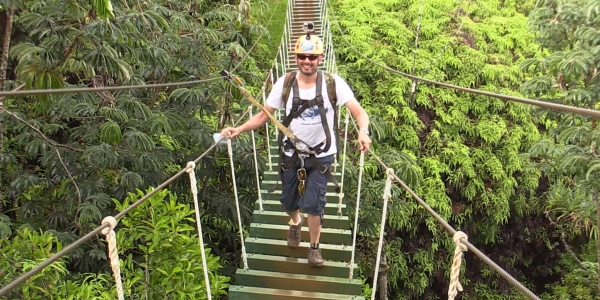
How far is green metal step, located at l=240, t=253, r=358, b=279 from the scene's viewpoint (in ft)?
7.23

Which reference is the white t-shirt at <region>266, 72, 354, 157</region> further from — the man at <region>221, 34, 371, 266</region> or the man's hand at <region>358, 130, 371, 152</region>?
the man's hand at <region>358, 130, 371, 152</region>

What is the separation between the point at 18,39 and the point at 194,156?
1.22 metres

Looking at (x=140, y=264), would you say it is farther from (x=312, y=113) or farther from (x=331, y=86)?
(x=331, y=86)

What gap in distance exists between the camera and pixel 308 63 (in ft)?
6.31

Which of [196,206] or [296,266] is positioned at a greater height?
[196,206]

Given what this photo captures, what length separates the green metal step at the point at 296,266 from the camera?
2205mm

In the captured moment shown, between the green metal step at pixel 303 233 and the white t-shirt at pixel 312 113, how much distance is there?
61 centimetres

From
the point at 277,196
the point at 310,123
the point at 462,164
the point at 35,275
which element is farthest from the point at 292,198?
the point at 462,164

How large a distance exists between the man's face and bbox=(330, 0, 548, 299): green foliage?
225 cm

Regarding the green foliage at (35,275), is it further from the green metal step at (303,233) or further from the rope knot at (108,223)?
the green metal step at (303,233)

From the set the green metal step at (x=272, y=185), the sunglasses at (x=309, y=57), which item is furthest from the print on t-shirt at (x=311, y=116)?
the green metal step at (x=272, y=185)

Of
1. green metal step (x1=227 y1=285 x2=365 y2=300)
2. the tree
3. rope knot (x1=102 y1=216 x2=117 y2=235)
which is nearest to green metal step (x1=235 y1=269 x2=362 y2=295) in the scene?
green metal step (x1=227 y1=285 x2=365 y2=300)

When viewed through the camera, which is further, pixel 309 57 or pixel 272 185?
pixel 272 185

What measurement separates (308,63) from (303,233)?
990mm
